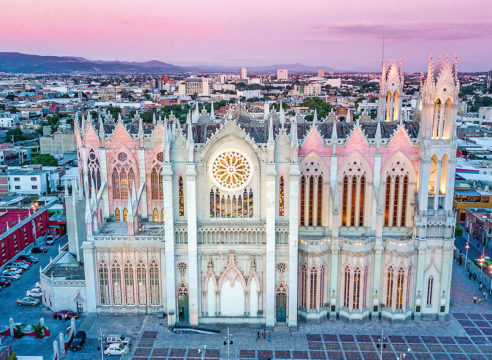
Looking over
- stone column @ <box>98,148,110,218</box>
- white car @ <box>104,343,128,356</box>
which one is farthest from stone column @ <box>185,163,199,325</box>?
stone column @ <box>98,148,110,218</box>

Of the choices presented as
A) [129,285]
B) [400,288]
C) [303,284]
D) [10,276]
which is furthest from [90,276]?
[400,288]

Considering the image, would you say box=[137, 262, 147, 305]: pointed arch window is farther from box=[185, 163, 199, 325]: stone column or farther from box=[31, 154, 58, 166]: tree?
box=[31, 154, 58, 166]: tree

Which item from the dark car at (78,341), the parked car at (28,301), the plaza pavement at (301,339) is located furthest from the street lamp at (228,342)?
the parked car at (28,301)

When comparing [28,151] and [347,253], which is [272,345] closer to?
[347,253]

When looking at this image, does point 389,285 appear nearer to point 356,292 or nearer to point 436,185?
point 356,292

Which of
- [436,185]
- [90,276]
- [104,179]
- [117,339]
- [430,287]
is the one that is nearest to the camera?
[117,339]

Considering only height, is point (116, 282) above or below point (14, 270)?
above

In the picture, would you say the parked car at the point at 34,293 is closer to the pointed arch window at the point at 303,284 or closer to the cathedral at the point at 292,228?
the cathedral at the point at 292,228
